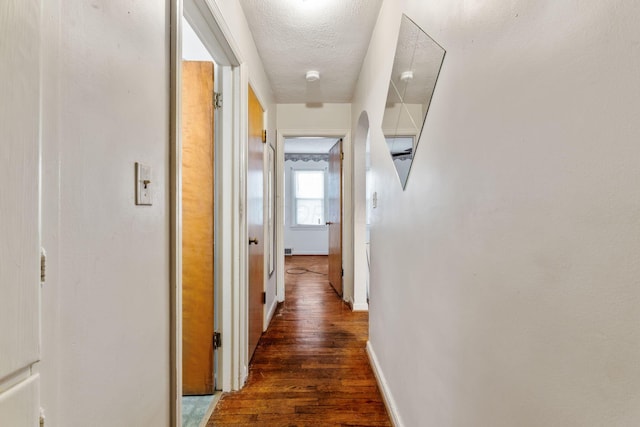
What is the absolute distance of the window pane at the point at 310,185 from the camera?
279 inches

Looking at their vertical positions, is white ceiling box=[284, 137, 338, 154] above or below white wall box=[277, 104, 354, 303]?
above

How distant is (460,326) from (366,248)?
8.11ft

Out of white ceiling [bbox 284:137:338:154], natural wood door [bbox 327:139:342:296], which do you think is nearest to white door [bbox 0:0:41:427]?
natural wood door [bbox 327:139:342:296]

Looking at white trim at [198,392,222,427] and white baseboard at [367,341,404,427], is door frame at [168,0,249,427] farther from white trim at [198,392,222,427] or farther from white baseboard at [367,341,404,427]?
white baseboard at [367,341,404,427]

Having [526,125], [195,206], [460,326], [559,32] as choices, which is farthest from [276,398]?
[559,32]

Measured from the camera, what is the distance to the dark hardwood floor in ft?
5.48

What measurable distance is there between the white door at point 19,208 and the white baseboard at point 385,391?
1533 mm

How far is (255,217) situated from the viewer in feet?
7.70

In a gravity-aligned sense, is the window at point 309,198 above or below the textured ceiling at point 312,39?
below

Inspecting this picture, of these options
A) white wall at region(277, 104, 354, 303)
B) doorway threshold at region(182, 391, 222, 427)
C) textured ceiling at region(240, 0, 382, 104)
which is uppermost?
textured ceiling at region(240, 0, 382, 104)

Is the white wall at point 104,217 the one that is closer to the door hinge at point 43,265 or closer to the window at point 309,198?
the door hinge at point 43,265

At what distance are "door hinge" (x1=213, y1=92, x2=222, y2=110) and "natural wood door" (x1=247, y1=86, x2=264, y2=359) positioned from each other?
Result: 0.99ft

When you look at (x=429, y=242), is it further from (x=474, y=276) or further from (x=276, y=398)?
(x=276, y=398)

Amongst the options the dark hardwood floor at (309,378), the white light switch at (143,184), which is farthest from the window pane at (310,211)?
the white light switch at (143,184)
